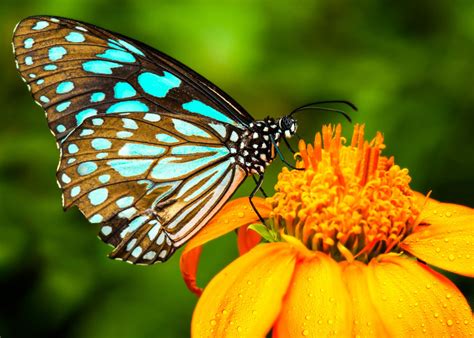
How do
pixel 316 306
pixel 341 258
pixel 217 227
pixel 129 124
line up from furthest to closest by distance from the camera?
pixel 129 124 → pixel 217 227 → pixel 341 258 → pixel 316 306

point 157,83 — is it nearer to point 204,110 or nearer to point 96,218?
point 204,110

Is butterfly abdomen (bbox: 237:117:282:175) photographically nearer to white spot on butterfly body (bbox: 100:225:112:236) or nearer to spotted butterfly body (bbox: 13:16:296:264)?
spotted butterfly body (bbox: 13:16:296:264)

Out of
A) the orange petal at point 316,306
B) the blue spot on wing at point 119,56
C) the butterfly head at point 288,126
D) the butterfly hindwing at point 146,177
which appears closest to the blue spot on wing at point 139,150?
the butterfly hindwing at point 146,177

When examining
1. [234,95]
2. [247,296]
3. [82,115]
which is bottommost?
[247,296]

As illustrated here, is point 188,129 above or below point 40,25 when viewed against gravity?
below

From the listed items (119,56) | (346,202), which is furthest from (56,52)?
(346,202)

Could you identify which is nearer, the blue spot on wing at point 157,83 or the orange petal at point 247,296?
the orange petal at point 247,296

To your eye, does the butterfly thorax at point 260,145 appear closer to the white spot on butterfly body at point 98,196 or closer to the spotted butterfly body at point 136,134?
the spotted butterfly body at point 136,134
